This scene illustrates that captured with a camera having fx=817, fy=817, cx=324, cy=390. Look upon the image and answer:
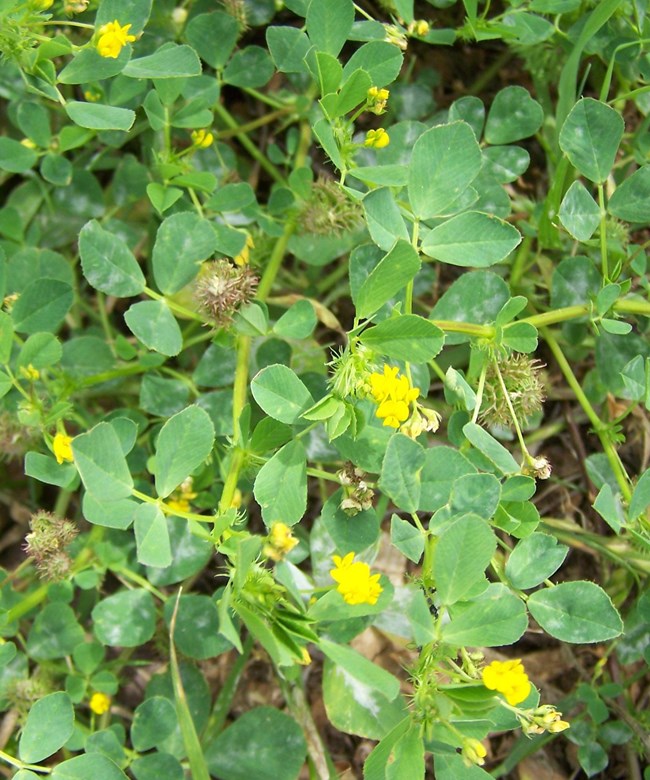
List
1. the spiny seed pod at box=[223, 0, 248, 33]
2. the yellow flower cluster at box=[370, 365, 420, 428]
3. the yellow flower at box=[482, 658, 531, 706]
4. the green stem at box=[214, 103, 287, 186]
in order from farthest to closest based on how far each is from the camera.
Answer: the green stem at box=[214, 103, 287, 186] < the spiny seed pod at box=[223, 0, 248, 33] < the yellow flower cluster at box=[370, 365, 420, 428] < the yellow flower at box=[482, 658, 531, 706]

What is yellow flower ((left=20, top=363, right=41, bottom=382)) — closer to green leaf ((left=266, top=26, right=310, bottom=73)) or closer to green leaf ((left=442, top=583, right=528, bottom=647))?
green leaf ((left=266, top=26, right=310, bottom=73))

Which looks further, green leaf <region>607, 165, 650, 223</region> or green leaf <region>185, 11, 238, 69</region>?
green leaf <region>185, 11, 238, 69</region>

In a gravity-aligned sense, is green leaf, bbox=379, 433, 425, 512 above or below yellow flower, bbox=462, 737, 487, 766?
Answer: above

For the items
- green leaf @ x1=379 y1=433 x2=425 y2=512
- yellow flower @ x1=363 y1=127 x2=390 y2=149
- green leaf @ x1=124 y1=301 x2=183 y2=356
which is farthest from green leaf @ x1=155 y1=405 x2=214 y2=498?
yellow flower @ x1=363 y1=127 x2=390 y2=149

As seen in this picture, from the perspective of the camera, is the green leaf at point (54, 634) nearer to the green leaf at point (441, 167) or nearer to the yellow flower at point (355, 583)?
the yellow flower at point (355, 583)

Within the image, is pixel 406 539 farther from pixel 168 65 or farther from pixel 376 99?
pixel 168 65

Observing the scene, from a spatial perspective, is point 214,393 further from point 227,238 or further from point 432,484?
point 432,484

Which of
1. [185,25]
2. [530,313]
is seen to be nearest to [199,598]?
[530,313]

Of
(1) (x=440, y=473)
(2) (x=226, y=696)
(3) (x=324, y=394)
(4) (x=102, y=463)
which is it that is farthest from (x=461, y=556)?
(2) (x=226, y=696)
